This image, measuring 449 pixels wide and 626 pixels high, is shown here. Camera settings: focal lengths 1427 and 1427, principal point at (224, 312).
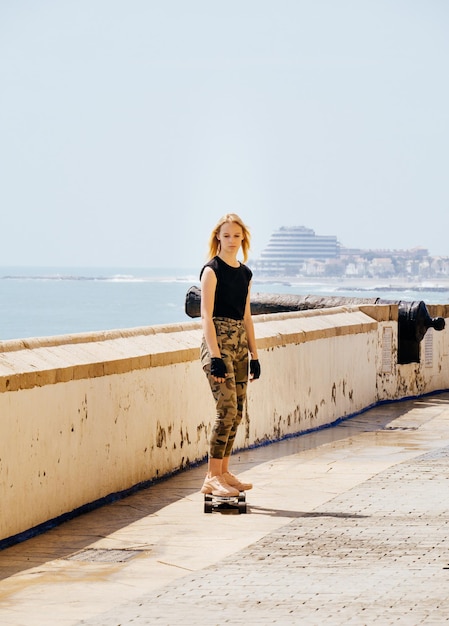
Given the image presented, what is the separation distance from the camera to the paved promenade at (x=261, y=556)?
16.5 feet

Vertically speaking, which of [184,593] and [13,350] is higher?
[13,350]

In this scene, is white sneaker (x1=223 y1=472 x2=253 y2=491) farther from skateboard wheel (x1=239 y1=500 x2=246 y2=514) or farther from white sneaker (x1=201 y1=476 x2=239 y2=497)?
skateboard wheel (x1=239 y1=500 x2=246 y2=514)

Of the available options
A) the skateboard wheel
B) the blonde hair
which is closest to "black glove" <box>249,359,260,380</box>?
the blonde hair

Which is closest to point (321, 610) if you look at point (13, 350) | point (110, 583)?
point (110, 583)

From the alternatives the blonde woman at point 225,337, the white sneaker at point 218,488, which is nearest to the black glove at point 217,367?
the blonde woman at point 225,337

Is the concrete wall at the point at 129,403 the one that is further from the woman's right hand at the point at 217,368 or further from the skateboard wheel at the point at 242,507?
the skateboard wheel at the point at 242,507

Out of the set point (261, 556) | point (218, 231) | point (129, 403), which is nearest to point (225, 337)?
point (218, 231)

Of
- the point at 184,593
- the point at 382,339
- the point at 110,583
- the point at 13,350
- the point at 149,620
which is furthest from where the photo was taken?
the point at 382,339

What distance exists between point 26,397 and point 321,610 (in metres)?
2.36

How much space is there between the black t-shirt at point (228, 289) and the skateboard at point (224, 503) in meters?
1.01

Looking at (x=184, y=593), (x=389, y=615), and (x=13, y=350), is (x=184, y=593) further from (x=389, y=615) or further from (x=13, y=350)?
(x=13, y=350)

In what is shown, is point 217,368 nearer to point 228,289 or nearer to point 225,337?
point 225,337

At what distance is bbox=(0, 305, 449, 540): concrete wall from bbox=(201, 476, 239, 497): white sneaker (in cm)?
58

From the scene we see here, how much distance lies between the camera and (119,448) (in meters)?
7.97
